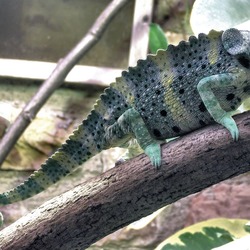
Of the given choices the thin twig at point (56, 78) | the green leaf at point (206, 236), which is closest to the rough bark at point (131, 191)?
the green leaf at point (206, 236)

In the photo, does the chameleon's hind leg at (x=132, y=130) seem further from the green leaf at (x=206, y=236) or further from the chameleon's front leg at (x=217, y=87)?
the green leaf at (x=206, y=236)

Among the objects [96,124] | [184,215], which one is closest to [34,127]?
[184,215]

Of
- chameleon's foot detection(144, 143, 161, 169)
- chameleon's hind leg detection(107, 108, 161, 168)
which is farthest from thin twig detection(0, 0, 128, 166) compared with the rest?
chameleon's foot detection(144, 143, 161, 169)

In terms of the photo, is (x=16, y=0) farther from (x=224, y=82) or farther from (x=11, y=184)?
(x=224, y=82)

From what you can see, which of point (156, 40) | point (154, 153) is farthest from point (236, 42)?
point (156, 40)

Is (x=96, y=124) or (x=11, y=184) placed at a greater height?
(x=11, y=184)
